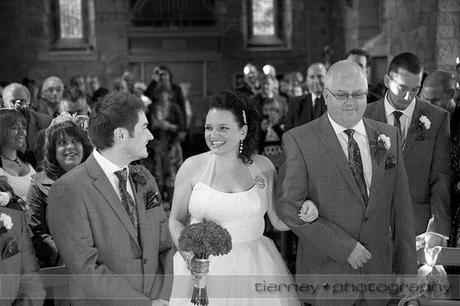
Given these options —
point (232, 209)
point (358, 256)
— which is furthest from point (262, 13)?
point (358, 256)

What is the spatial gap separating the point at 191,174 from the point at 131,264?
2.96 feet

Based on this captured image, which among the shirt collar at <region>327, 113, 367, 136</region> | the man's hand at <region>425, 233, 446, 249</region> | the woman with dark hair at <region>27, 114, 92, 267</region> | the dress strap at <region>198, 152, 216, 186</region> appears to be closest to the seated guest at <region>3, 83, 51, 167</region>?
the woman with dark hair at <region>27, 114, 92, 267</region>

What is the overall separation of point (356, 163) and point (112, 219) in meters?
1.34

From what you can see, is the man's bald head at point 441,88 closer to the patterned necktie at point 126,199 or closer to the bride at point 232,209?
the bride at point 232,209

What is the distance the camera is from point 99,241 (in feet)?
11.7

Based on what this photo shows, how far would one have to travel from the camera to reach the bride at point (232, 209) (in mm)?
4277

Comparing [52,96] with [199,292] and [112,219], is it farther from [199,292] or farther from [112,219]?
[112,219]

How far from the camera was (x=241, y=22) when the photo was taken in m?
19.5

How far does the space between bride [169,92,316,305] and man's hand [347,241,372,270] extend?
0.56m

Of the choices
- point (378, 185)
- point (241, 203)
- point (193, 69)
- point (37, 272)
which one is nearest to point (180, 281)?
point (241, 203)

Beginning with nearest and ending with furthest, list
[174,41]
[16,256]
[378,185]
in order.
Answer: [16,256] → [378,185] → [174,41]

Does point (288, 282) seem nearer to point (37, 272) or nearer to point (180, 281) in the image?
point (180, 281)

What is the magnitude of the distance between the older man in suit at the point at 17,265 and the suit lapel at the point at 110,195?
38cm

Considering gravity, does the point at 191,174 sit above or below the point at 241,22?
below
